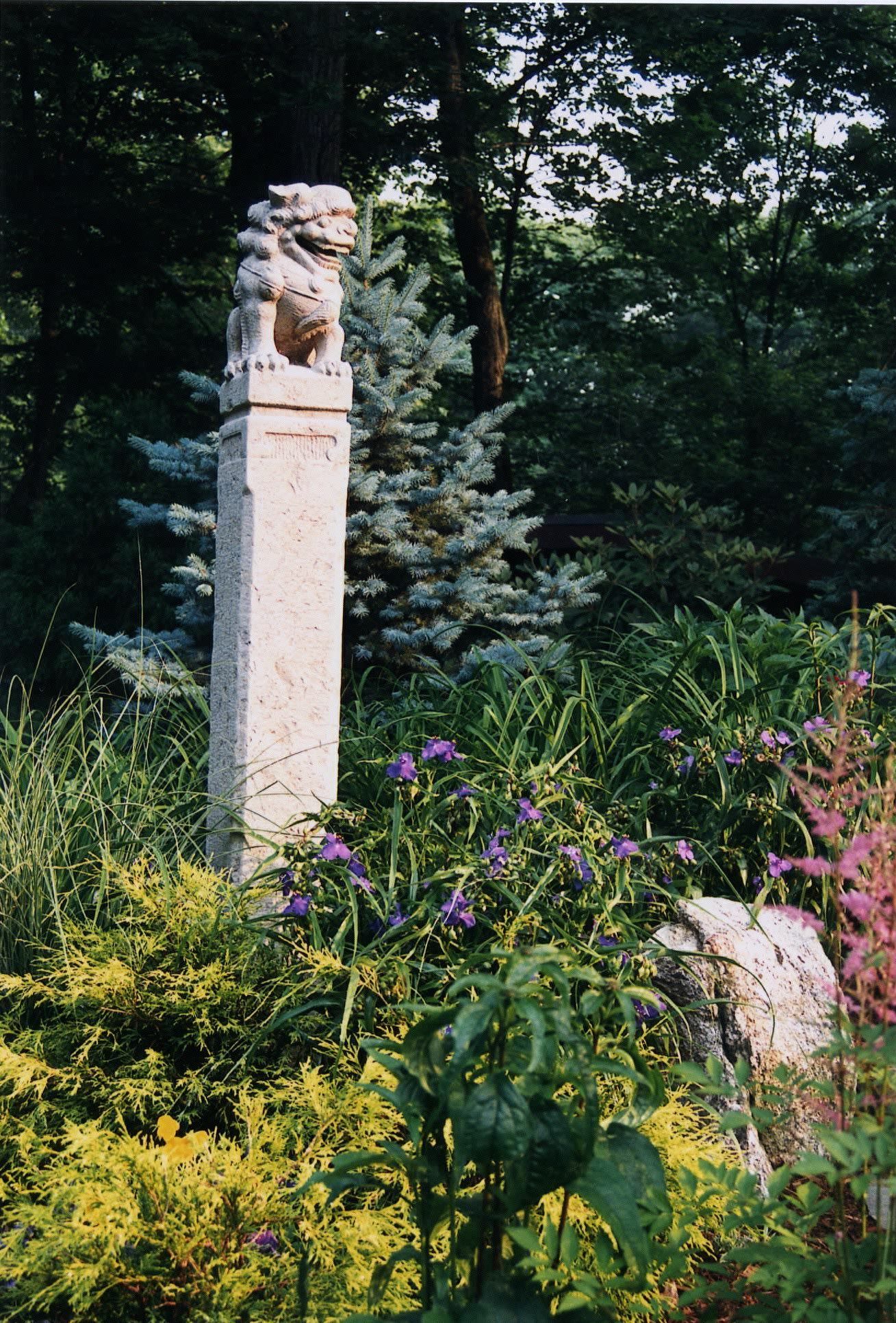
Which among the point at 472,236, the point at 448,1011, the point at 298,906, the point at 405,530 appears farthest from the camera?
the point at 472,236

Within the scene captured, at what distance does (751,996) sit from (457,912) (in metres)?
0.81

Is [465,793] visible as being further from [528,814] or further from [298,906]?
[298,906]

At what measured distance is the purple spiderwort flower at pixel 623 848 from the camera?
142 inches

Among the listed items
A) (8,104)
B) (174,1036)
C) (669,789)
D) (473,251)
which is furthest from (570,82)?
(174,1036)

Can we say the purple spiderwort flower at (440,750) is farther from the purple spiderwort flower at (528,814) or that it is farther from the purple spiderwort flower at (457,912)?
the purple spiderwort flower at (457,912)

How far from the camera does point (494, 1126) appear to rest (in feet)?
5.58

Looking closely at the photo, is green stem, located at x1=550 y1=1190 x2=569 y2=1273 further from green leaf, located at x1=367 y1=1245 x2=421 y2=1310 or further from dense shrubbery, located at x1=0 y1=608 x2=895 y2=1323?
green leaf, located at x1=367 y1=1245 x2=421 y2=1310

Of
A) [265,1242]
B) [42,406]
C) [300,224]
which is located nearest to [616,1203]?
[265,1242]

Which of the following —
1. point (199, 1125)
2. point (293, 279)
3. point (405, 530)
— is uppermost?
point (293, 279)

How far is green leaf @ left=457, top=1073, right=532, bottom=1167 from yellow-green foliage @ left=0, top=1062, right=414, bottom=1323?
1.60 feet

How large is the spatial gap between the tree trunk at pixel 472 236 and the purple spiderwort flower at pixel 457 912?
7308 millimetres

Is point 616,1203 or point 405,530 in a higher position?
point 405,530

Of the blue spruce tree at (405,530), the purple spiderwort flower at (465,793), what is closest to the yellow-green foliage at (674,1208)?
the purple spiderwort flower at (465,793)

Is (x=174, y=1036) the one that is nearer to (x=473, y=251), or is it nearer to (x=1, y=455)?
(x=473, y=251)
